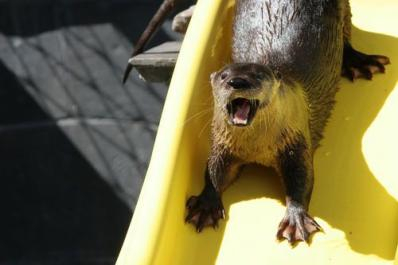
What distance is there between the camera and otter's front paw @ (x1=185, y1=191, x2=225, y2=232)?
1965 millimetres

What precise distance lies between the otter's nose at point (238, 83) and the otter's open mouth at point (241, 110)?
6 centimetres

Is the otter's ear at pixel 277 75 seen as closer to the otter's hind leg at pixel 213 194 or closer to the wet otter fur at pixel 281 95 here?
the wet otter fur at pixel 281 95

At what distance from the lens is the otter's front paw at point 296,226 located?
1867 millimetres

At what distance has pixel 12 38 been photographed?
393 centimetres

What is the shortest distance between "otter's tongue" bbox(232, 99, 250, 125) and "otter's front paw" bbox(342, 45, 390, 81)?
54 centimetres

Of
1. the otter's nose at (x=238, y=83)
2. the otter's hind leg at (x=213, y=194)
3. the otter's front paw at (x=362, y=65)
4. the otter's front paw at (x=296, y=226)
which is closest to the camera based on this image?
the otter's nose at (x=238, y=83)

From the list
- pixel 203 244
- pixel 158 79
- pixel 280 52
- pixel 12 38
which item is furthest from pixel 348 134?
pixel 12 38

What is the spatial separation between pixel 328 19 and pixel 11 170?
91.1 inches

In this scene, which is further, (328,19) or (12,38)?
(12,38)

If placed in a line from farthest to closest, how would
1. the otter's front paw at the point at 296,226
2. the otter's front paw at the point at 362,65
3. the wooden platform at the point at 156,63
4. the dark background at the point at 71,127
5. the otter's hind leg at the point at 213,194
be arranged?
the dark background at the point at 71,127
the wooden platform at the point at 156,63
the otter's front paw at the point at 362,65
the otter's hind leg at the point at 213,194
the otter's front paw at the point at 296,226

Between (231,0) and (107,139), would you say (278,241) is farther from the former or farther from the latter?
(107,139)

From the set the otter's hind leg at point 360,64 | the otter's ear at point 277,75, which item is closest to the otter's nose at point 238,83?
the otter's ear at point 277,75

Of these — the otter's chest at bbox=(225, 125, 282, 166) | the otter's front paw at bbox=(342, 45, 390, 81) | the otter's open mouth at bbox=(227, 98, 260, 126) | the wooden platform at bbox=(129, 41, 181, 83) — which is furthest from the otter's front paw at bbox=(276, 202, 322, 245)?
the wooden platform at bbox=(129, 41, 181, 83)

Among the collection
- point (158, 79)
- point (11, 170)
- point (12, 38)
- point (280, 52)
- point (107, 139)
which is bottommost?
point (11, 170)
